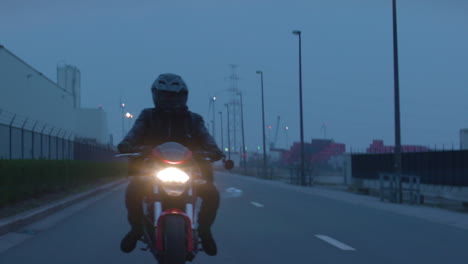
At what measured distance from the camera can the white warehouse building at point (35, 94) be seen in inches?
1758

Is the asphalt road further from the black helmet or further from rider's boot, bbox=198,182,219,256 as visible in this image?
the black helmet

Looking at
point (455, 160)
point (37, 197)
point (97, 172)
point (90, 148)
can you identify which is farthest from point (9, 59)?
point (455, 160)

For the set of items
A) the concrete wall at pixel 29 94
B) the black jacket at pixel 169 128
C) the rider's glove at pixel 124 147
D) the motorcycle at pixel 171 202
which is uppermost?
the concrete wall at pixel 29 94

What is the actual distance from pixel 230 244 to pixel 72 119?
67.1 metres

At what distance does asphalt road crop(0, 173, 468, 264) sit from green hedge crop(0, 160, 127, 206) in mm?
1503

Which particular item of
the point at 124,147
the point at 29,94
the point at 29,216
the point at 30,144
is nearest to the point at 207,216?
the point at 124,147

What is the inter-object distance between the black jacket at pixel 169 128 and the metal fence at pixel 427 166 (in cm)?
2210

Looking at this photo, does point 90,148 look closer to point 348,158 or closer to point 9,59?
point 9,59

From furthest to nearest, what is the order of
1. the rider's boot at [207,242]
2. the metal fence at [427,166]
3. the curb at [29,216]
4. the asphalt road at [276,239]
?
the metal fence at [427,166]
the curb at [29,216]
the asphalt road at [276,239]
the rider's boot at [207,242]

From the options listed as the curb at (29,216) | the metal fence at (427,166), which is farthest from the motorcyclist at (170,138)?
the metal fence at (427,166)

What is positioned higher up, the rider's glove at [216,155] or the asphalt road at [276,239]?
the rider's glove at [216,155]

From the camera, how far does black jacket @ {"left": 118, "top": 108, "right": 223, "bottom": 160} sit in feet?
20.7

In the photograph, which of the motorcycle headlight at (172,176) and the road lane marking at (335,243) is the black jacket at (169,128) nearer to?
the motorcycle headlight at (172,176)

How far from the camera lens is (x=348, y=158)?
43.8 m
